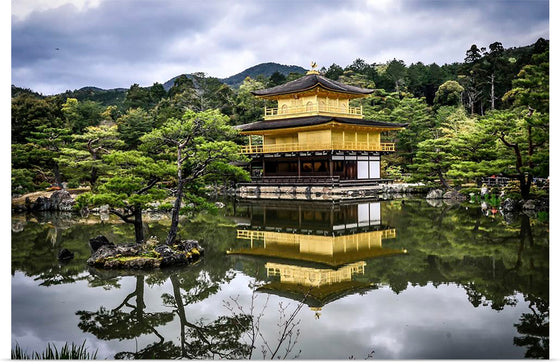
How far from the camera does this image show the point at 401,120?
105 ft

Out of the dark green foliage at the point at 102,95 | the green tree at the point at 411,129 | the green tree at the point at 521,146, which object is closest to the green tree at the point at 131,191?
the green tree at the point at 521,146

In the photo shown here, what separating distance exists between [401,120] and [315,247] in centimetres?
2463

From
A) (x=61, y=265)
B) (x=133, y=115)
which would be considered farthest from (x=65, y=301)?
(x=133, y=115)

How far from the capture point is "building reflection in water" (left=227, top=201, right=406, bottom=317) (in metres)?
6.52

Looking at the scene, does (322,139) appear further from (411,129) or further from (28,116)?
(28,116)

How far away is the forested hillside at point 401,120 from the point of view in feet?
44.9

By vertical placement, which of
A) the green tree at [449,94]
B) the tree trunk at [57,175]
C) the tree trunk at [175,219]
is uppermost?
the green tree at [449,94]

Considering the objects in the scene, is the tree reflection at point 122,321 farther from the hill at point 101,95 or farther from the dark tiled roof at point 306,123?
the hill at point 101,95

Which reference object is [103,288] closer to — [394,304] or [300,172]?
[394,304]

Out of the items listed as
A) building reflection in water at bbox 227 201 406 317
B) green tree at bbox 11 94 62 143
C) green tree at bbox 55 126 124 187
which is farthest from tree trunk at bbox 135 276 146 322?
green tree at bbox 11 94 62 143

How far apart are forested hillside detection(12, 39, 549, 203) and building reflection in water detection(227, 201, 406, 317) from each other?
1.99m

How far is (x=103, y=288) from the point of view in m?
6.86

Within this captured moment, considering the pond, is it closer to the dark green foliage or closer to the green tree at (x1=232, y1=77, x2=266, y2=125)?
the green tree at (x1=232, y1=77, x2=266, y2=125)

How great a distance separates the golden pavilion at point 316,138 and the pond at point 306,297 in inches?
487
